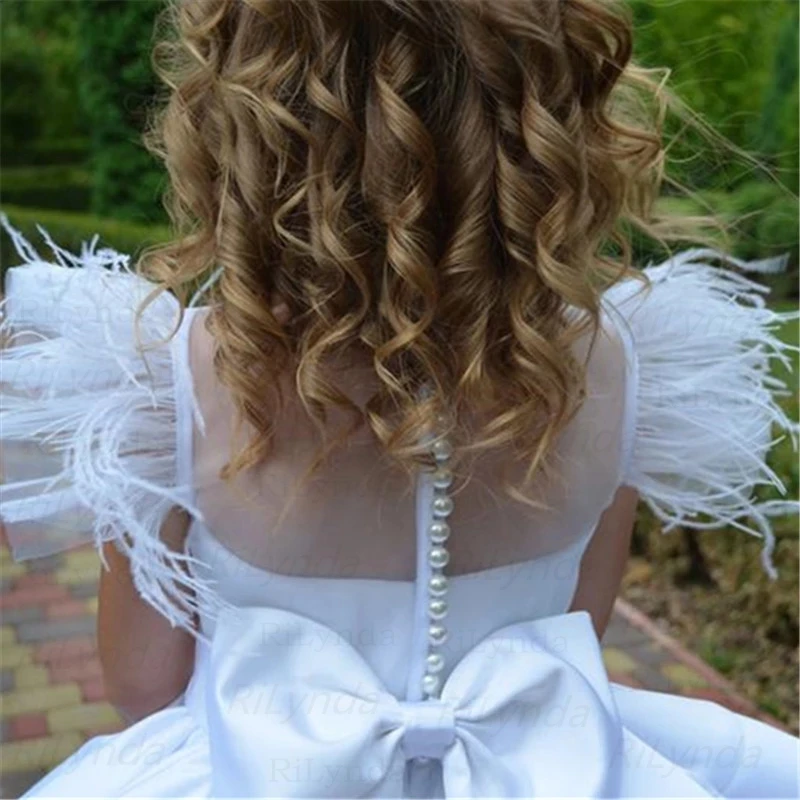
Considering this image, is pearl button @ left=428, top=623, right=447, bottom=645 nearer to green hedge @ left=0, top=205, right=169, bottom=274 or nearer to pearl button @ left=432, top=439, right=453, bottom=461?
pearl button @ left=432, top=439, right=453, bottom=461

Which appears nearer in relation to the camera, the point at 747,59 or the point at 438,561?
the point at 438,561

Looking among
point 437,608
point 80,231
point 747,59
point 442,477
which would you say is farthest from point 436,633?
point 80,231

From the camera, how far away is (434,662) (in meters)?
0.96

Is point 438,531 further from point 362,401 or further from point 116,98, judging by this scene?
point 116,98

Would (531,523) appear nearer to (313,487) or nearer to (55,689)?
(313,487)

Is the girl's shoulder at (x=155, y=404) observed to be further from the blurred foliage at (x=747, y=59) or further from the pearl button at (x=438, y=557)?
the blurred foliage at (x=747, y=59)

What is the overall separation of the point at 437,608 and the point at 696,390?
379 millimetres

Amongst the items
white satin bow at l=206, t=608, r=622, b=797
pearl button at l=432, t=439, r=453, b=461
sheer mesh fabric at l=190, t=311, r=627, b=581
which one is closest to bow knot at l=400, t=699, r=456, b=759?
white satin bow at l=206, t=608, r=622, b=797

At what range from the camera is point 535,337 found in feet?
3.00

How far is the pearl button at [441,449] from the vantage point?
0.91 meters

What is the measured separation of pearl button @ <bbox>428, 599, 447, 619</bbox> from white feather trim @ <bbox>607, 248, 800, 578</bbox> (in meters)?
0.26

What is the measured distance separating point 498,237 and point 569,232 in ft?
0.20

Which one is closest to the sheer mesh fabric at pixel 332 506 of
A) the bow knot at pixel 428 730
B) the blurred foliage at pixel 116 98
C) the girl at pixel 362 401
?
the girl at pixel 362 401

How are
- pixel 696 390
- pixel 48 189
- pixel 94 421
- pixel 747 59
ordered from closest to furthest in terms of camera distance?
pixel 94 421 < pixel 696 390 < pixel 747 59 < pixel 48 189
